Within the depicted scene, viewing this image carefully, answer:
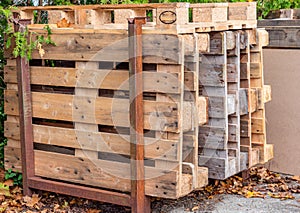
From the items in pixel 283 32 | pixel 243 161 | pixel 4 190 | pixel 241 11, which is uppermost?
pixel 241 11

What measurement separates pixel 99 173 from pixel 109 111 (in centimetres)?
55

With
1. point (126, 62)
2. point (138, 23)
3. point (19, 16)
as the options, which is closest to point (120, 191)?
point (126, 62)

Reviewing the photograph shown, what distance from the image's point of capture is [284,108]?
6.11 m

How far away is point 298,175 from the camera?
605cm

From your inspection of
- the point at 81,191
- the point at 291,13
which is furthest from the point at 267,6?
the point at 81,191

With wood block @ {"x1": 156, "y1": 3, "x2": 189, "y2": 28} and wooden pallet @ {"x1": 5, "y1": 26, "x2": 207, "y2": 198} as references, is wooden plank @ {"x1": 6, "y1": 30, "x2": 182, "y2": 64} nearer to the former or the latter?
wooden pallet @ {"x1": 5, "y1": 26, "x2": 207, "y2": 198}

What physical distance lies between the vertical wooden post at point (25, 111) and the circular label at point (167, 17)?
4.63ft

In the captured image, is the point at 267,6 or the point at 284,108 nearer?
the point at 284,108

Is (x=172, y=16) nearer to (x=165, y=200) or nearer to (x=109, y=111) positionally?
(x=109, y=111)

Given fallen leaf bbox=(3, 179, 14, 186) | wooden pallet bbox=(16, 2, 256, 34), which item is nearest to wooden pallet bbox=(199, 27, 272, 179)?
wooden pallet bbox=(16, 2, 256, 34)

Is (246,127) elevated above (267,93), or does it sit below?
below

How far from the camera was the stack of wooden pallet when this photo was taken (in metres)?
4.41

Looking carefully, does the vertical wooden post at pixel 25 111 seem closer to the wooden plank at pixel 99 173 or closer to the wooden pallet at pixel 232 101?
the wooden plank at pixel 99 173

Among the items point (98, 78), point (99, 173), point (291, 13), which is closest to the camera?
point (98, 78)
